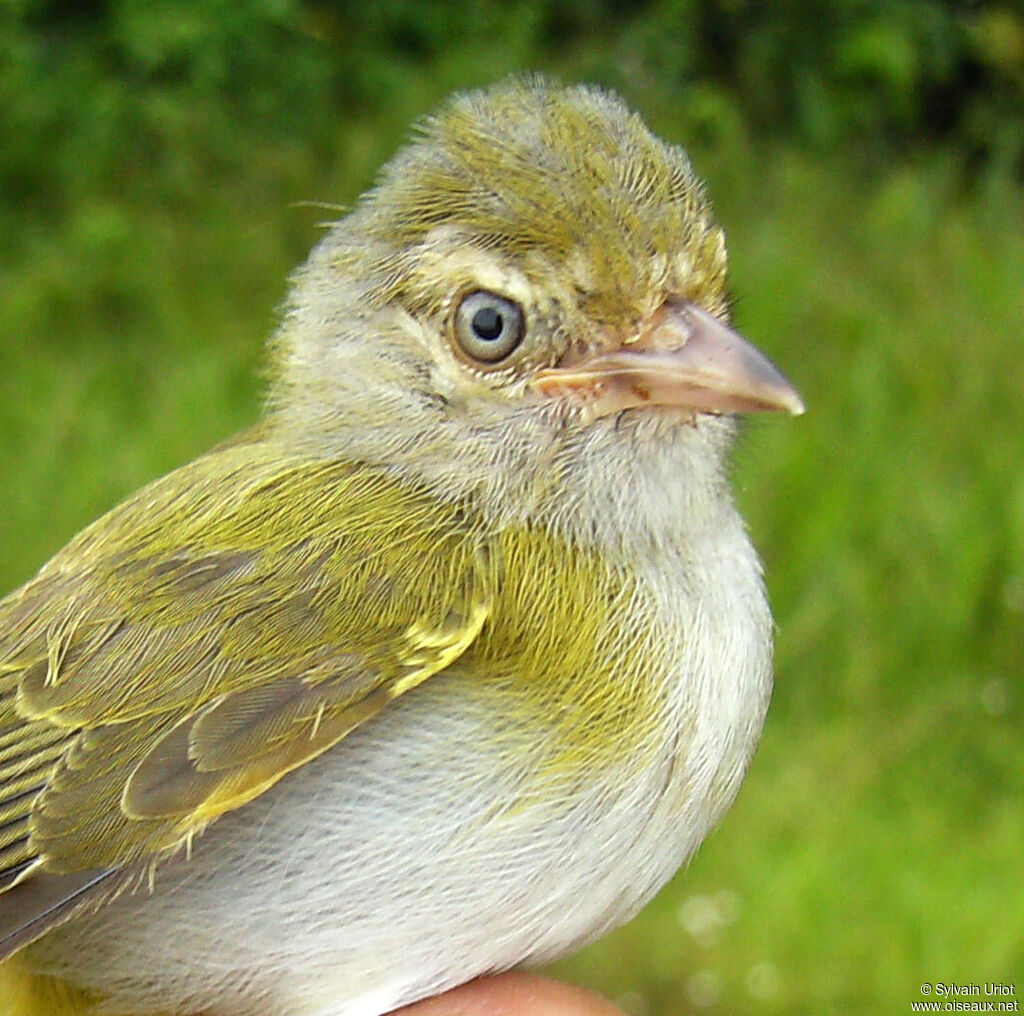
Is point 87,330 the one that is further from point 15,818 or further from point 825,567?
point 15,818

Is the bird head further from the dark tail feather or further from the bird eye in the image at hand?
the dark tail feather

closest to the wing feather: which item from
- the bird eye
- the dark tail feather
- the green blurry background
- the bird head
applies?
the dark tail feather

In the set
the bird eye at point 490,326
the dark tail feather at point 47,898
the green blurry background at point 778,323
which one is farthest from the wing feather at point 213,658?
the green blurry background at point 778,323

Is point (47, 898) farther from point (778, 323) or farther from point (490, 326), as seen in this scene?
point (778, 323)

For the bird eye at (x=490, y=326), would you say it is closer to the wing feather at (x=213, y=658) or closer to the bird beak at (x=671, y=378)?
the bird beak at (x=671, y=378)

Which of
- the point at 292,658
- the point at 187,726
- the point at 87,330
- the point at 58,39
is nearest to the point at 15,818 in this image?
the point at 187,726

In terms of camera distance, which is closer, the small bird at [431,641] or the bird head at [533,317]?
the small bird at [431,641]
